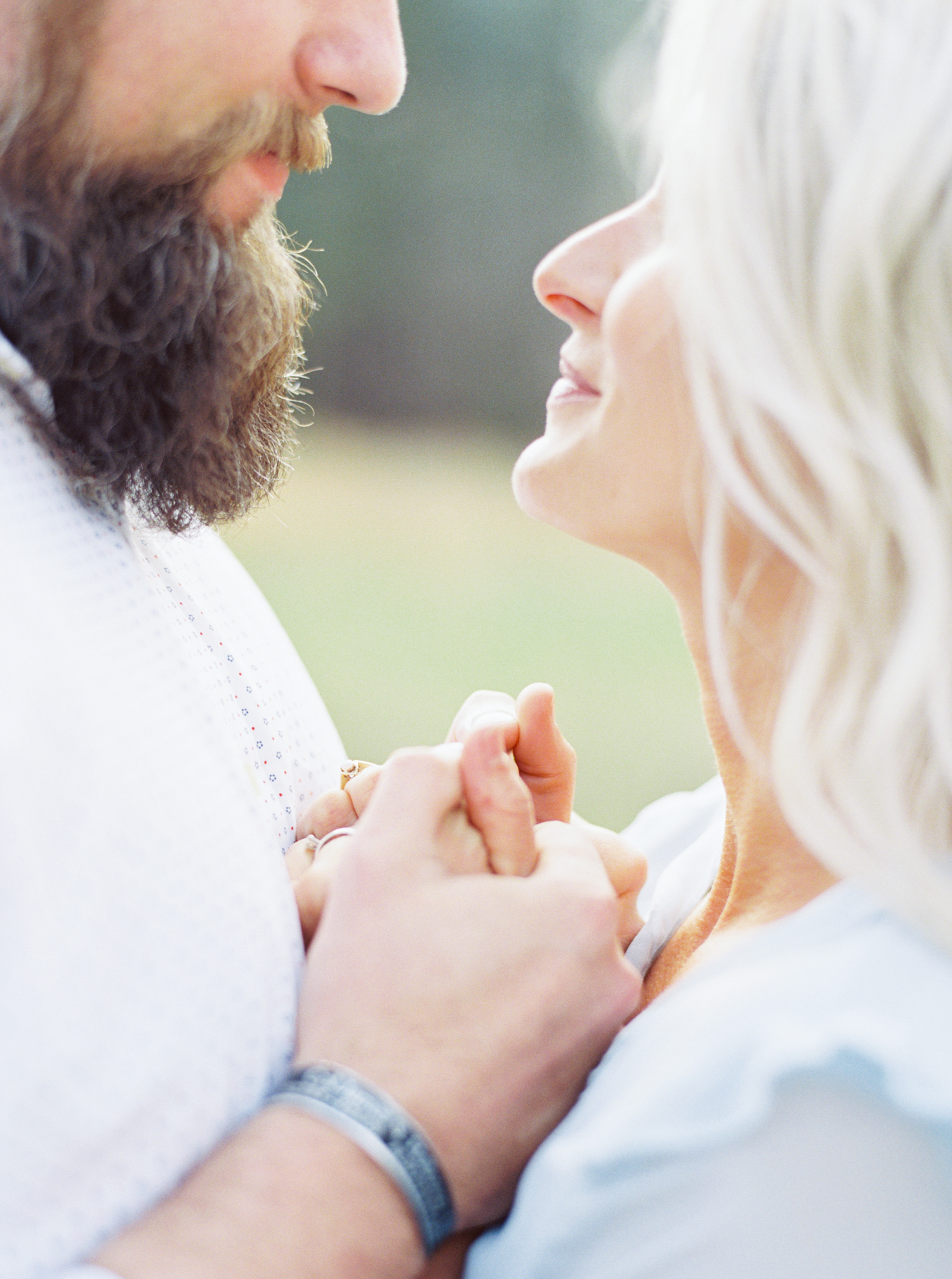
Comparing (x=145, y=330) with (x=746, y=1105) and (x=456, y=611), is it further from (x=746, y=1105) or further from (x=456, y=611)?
(x=456, y=611)

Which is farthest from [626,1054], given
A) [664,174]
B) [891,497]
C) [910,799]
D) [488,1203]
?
[664,174]

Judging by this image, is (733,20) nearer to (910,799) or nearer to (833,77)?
(833,77)

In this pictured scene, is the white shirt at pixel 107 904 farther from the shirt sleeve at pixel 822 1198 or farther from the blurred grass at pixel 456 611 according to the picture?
the blurred grass at pixel 456 611

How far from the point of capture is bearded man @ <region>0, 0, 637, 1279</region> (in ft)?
2.21

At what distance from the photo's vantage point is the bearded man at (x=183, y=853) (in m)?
0.67

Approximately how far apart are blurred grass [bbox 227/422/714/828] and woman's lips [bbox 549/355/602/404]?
3.70 m

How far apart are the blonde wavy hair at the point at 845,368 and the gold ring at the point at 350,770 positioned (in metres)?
0.39

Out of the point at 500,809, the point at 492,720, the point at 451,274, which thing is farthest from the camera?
the point at 451,274

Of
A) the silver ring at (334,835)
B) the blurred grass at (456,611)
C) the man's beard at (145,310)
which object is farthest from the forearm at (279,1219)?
the blurred grass at (456,611)

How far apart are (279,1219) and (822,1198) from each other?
0.97ft

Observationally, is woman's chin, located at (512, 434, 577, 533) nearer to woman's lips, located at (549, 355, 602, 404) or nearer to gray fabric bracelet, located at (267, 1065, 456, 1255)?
woman's lips, located at (549, 355, 602, 404)

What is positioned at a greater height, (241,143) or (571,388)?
(241,143)

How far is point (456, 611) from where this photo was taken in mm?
7824

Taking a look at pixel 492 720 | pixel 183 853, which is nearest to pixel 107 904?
pixel 183 853
